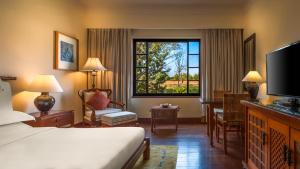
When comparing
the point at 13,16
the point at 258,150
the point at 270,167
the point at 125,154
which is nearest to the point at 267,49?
the point at 258,150

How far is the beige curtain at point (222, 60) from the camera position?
6.21 metres

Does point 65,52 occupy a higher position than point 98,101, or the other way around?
point 65,52

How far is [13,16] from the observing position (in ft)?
11.7

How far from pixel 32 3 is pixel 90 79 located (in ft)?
8.43

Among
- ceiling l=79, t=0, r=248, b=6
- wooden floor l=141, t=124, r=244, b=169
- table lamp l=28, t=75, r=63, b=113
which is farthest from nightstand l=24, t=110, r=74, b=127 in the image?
ceiling l=79, t=0, r=248, b=6

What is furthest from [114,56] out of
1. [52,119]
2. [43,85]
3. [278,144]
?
[278,144]

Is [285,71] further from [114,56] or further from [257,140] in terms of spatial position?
[114,56]

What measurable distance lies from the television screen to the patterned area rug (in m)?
1.47

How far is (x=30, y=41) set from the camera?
3971mm

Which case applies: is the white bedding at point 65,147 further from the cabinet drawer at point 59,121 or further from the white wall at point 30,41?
the white wall at point 30,41

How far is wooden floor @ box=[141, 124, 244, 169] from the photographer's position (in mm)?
3287

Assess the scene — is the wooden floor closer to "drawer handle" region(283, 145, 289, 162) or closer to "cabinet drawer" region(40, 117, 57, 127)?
"drawer handle" region(283, 145, 289, 162)

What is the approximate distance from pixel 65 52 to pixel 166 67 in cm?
260

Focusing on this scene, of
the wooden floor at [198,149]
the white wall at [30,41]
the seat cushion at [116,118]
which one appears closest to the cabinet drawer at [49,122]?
the white wall at [30,41]
